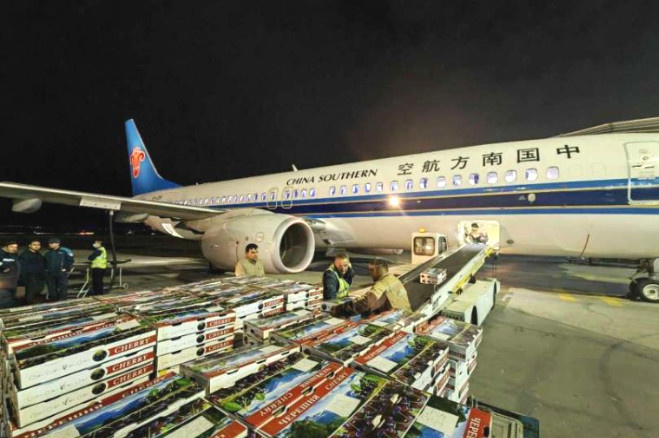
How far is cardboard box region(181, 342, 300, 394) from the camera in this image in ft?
5.05

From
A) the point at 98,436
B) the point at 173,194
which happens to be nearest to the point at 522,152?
the point at 98,436

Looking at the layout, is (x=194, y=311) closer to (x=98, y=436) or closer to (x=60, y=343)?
(x=60, y=343)

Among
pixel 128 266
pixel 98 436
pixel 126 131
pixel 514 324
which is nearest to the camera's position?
pixel 98 436

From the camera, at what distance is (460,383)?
2.15 meters

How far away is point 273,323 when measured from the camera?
2410 millimetres

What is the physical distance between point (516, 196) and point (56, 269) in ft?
29.4

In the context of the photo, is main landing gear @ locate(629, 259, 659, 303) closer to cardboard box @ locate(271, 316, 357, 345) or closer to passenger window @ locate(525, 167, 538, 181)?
passenger window @ locate(525, 167, 538, 181)

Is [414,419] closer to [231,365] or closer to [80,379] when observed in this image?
[231,365]

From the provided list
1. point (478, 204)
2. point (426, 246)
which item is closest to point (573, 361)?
point (426, 246)

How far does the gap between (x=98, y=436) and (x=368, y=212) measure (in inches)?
292

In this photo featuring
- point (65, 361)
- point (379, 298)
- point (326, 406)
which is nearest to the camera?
point (326, 406)

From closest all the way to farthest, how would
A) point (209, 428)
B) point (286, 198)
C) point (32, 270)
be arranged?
point (209, 428) < point (32, 270) < point (286, 198)

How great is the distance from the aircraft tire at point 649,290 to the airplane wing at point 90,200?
940 cm

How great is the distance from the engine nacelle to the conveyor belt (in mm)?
2797
